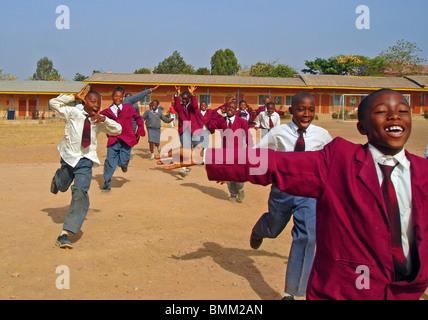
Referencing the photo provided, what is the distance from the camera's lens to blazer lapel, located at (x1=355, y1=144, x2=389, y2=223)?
2421 mm

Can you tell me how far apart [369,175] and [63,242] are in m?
4.45

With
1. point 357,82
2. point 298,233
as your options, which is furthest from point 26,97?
point 298,233

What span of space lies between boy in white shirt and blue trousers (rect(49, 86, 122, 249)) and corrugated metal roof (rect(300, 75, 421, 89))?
37.8 meters

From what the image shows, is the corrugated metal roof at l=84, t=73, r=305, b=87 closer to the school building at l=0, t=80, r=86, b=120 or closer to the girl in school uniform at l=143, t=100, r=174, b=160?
the school building at l=0, t=80, r=86, b=120

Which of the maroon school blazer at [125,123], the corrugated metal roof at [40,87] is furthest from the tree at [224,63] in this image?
the maroon school blazer at [125,123]

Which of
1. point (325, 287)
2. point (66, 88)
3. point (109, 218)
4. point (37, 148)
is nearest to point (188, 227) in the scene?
point (109, 218)

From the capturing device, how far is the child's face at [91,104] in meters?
5.98

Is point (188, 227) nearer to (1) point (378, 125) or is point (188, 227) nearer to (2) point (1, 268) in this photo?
(2) point (1, 268)

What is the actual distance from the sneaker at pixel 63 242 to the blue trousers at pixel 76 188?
0.40ft

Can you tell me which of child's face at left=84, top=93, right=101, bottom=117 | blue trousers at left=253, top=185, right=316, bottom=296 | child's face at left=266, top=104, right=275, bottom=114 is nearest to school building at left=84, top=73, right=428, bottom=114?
child's face at left=266, top=104, right=275, bottom=114

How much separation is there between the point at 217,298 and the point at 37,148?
1458 centimetres

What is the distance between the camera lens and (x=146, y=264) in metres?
5.42

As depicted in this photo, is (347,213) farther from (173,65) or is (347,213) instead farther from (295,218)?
(173,65)

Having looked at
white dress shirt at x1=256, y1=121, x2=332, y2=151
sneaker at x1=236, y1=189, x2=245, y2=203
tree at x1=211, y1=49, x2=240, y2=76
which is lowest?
sneaker at x1=236, y1=189, x2=245, y2=203
